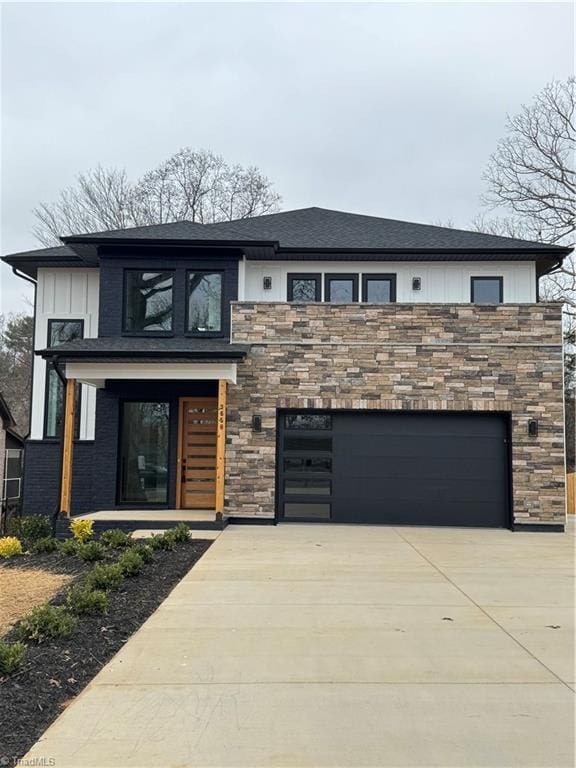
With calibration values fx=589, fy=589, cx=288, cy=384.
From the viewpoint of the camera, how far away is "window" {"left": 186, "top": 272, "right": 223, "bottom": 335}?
12.0 m

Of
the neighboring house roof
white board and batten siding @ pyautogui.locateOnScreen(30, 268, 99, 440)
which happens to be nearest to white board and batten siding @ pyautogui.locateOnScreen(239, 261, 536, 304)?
the neighboring house roof

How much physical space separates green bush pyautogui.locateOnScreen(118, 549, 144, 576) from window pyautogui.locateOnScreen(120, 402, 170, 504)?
185 inches

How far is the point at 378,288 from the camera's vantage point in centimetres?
1291

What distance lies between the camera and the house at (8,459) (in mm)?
16547

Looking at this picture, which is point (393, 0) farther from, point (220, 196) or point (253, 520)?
point (220, 196)

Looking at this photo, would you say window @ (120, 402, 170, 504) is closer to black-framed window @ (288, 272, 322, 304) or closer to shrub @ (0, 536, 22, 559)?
shrub @ (0, 536, 22, 559)

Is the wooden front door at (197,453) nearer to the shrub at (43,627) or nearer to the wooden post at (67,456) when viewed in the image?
the wooden post at (67,456)

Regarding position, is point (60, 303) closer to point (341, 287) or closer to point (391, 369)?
point (341, 287)

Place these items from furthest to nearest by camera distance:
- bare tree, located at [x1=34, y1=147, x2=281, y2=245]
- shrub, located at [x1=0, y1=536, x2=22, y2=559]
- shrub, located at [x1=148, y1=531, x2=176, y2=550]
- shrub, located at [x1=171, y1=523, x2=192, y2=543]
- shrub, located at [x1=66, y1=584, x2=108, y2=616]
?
bare tree, located at [x1=34, y1=147, x2=281, y2=245] < shrub, located at [x1=171, y1=523, x2=192, y2=543] < shrub, located at [x1=0, y1=536, x2=22, y2=559] < shrub, located at [x1=148, y1=531, x2=176, y2=550] < shrub, located at [x1=66, y1=584, x2=108, y2=616]

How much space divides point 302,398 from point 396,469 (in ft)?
7.38

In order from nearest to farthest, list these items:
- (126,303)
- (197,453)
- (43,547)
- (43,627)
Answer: (43,627)
(43,547)
(197,453)
(126,303)

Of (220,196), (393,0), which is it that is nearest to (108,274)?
(393,0)

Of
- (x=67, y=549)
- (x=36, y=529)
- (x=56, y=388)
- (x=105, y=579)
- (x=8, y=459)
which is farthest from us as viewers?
(x=8, y=459)

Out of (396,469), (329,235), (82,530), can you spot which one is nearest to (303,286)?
(329,235)
